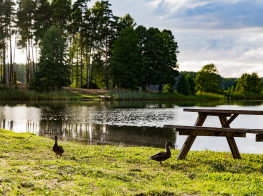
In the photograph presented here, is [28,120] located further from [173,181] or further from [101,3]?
[101,3]

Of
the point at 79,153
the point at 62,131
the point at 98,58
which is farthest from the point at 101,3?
the point at 79,153

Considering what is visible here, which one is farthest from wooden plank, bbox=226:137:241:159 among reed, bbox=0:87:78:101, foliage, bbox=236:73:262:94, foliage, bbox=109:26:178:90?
foliage, bbox=236:73:262:94

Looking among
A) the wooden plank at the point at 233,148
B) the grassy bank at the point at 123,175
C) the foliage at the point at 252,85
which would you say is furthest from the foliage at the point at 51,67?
the foliage at the point at 252,85

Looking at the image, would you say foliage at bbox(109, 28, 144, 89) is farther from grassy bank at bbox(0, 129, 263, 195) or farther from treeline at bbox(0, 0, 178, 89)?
grassy bank at bbox(0, 129, 263, 195)

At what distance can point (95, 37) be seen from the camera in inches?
2515

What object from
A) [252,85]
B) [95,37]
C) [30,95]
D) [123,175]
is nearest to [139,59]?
[95,37]

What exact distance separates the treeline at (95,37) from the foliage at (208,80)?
84.6ft

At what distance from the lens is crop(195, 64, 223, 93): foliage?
8993 centimetres

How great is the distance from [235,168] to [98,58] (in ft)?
206

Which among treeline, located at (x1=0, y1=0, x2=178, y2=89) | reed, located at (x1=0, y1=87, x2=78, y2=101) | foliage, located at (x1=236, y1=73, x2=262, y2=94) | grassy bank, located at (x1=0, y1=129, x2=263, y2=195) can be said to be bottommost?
grassy bank, located at (x1=0, y1=129, x2=263, y2=195)

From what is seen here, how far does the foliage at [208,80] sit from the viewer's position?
3541 inches

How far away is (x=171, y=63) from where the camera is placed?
66.4 metres

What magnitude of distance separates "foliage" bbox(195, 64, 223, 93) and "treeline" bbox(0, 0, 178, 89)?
25.8m

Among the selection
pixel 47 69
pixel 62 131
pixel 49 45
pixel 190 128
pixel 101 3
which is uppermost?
pixel 101 3
